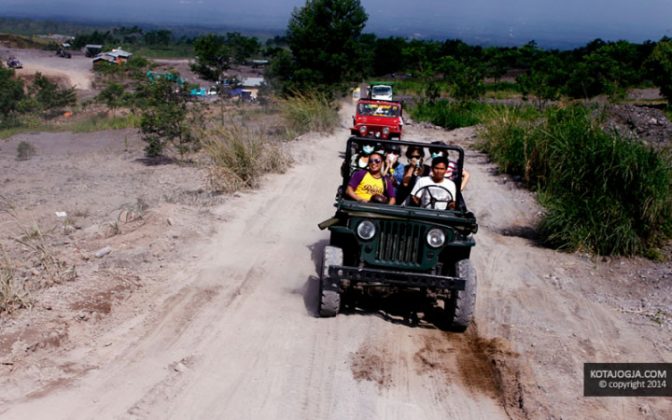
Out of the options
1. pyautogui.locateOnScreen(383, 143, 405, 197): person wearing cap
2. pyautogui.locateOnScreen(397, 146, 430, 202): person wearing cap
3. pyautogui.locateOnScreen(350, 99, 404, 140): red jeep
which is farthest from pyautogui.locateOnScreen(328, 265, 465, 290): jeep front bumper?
pyautogui.locateOnScreen(350, 99, 404, 140): red jeep

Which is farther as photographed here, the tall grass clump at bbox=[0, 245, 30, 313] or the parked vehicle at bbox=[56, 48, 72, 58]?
the parked vehicle at bbox=[56, 48, 72, 58]

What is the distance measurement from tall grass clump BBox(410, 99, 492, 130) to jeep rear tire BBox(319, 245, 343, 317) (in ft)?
75.5

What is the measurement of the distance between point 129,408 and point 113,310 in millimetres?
2178

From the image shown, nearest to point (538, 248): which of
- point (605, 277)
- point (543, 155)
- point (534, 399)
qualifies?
point (605, 277)

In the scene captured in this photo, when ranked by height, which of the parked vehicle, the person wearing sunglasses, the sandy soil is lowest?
the sandy soil

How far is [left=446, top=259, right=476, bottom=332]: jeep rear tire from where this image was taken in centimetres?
705

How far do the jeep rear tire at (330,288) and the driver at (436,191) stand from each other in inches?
47.4

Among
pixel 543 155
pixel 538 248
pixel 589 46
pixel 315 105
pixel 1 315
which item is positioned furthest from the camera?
pixel 589 46

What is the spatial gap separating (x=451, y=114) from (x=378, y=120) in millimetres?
13220

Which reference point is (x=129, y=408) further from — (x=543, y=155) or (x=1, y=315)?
(x=543, y=155)

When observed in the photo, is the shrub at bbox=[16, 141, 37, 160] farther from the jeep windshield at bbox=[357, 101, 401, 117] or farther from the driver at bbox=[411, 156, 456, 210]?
the driver at bbox=[411, 156, 456, 210]

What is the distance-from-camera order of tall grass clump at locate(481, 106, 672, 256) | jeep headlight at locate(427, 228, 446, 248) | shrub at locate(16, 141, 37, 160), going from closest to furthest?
jeep headlight at locate(427, 228, 446, 248) < tall grass clump at locate(481, 106, 672, 256) < shrub at locate(16, 141, 37, 160)

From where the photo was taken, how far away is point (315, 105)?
81.6 ft

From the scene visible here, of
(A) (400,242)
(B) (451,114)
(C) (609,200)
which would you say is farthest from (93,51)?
(A) (400,242)
